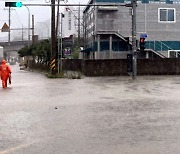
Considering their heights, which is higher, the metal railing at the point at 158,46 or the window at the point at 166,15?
the window at the point at 166,15

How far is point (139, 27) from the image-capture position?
177ft

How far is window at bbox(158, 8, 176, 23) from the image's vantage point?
55.0m

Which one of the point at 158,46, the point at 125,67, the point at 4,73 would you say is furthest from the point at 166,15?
the point at 4,73

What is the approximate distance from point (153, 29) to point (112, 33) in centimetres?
641

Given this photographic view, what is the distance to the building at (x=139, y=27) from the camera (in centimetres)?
5191

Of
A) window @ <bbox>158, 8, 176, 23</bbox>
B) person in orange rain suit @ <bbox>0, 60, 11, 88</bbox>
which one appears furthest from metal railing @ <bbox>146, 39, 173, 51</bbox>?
person in orange rain suit @ <bbox>0, 60, 11, 88</bbox>

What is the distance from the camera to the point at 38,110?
1395cm

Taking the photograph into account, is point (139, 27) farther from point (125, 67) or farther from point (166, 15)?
point (125, 67)

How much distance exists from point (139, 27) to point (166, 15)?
4190mm

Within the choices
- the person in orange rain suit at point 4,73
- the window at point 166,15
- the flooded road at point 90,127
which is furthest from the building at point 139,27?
the flooded road at point 90,127

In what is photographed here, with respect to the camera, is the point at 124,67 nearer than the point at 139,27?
Yes

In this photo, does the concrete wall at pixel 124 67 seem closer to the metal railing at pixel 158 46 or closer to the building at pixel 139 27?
the building at pixel 139 27

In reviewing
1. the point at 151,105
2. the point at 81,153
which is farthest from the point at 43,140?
the point at 151,105

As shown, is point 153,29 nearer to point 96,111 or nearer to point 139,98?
point 139,98
